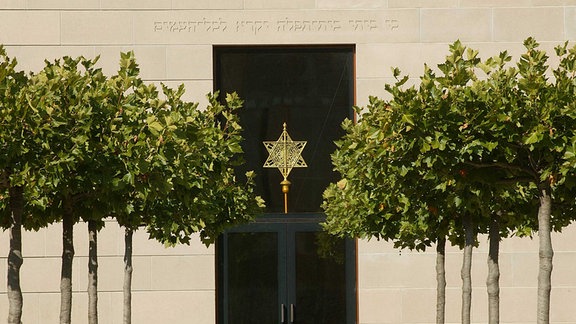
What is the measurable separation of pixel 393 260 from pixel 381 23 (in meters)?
6.59

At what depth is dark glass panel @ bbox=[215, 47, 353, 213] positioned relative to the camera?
3506cm

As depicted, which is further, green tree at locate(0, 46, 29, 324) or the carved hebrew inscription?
the carved hebrew inscription

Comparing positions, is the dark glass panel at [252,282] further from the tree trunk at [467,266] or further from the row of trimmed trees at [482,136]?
the row of trimmed trees at [482,136]

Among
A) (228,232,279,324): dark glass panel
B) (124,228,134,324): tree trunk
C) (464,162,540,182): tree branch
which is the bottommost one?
(228,232,279,324): dark glass panel

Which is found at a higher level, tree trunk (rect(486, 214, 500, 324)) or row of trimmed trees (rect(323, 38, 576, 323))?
row of trimmed trees (rect(323, 38, 576, 323))

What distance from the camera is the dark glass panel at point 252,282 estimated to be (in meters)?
34.7

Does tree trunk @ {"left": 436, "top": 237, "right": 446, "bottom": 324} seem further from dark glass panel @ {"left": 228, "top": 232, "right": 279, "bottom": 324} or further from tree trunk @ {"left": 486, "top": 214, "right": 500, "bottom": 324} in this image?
dark glass panel @ {"left": 228, "top": 232, "right": 279, "bottom": 324}

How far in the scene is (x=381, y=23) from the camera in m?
35.3

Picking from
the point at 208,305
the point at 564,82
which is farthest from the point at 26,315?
the point at 564,82

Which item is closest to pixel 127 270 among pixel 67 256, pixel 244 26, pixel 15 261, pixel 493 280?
pixel 67 256

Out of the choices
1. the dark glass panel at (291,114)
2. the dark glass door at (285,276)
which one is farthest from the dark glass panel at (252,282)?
the dark glass panel at (291,114)

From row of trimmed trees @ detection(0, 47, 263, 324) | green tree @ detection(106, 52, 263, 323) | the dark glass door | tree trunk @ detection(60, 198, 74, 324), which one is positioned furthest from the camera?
the dark glass door

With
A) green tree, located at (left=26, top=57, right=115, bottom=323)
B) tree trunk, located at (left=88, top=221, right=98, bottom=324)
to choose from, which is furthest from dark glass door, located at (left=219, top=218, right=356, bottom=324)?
green tree, located at (left=26, top=57, right=115, bottom=323)

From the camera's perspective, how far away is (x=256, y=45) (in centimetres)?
3519
